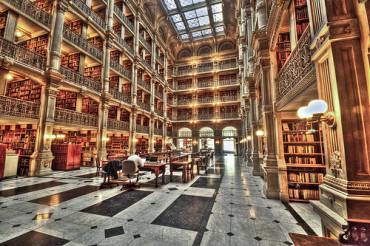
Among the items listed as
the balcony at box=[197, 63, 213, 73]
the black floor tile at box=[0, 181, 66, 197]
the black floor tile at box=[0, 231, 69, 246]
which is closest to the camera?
the black floor tile at box=[0, 231, 69, 246]

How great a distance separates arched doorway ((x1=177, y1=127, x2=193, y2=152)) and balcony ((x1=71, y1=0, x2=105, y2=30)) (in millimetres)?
15456

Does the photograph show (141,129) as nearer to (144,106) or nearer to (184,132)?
(144,106)

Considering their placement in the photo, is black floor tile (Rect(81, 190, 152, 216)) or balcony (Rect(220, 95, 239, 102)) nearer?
black floor tile (Rect(81, 190, 152, 216))

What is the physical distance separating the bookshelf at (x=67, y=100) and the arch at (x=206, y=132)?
15583mm

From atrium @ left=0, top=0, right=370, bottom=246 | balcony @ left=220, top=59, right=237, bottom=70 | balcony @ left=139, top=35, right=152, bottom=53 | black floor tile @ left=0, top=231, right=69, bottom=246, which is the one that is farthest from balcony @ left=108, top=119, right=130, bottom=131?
balcony @ left=220, top=59, right=237, bottom=70

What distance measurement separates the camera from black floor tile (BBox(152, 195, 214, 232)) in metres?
3.31

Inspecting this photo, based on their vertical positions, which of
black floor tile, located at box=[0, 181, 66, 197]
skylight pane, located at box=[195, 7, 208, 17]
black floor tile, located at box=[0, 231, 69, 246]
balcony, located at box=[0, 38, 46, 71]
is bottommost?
black floor tile, located at box=[0, 231, 69, 246]

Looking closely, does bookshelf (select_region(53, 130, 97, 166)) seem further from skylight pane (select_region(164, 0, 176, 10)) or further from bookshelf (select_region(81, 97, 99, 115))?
skylight pane (select_region(164, 0, 176, 10))

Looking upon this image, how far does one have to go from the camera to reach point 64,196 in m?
4.97

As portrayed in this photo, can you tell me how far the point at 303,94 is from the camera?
3480mm

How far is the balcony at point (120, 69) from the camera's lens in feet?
44.3

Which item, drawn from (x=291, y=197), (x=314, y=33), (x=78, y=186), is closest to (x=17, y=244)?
(x=78, y=186)

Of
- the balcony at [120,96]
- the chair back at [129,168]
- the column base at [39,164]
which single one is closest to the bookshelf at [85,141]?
the balcony at [120,96]

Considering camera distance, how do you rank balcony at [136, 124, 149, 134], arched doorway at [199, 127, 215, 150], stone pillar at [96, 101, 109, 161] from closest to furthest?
stone pillar at [96, 101, 109, 161], balcony at [136, 124, 149, 134], arched doorway at [199, 127, 215, 150]
